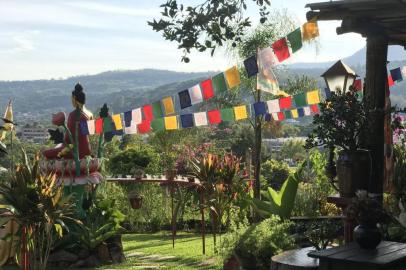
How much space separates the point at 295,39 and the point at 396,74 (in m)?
3.10

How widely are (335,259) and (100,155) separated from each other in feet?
21.6

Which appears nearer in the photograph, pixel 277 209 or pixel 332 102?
pixel 332 102

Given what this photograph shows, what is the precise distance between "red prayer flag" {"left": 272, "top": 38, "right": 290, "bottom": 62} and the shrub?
2.75 m

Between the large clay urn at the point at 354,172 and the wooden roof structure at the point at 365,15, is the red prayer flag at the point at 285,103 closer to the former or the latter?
the wooden roof structure at the point at 365,15

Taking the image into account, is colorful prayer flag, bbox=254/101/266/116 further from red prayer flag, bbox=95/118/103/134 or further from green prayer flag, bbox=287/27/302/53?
red prayer flag, bbox=95/118/103/134

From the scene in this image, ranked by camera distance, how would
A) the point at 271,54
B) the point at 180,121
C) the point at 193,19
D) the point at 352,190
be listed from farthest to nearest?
1. the point at 180,121
2. the point at 271,54
3. the point at 352,190
4. the point at 193,19

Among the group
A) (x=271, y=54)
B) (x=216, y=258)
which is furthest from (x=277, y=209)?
(x=271, y=54)

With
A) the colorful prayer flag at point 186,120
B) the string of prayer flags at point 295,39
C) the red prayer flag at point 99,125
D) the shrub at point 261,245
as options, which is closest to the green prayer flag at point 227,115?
the colorful prayer flag at point 186,120

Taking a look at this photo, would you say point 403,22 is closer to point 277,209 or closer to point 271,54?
point 271,54

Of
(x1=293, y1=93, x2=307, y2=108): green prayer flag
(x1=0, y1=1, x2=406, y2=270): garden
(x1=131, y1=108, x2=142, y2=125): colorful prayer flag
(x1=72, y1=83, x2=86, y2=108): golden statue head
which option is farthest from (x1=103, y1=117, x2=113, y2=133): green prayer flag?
(x1=293, y1=93, x2=307, y2=108): green prayer flag

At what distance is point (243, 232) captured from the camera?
7.23 m

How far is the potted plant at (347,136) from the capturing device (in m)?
5.87

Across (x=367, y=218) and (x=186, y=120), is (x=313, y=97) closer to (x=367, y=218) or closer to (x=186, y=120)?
(x=186, y=120)

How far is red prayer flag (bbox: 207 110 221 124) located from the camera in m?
10.6
